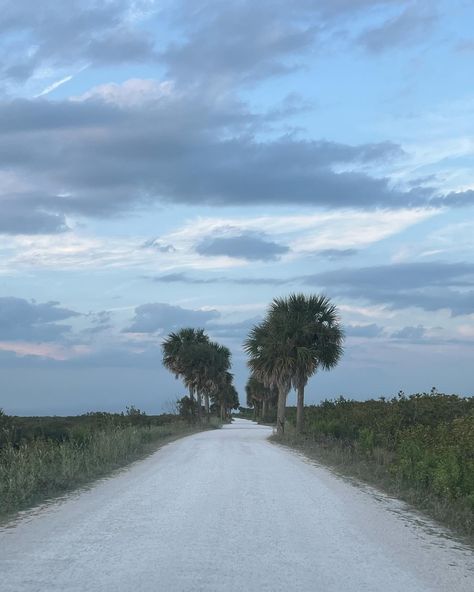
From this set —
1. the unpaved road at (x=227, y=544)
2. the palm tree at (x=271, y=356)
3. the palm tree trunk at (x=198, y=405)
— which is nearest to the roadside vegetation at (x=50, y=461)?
the unpaved road at (x=227, y=544)

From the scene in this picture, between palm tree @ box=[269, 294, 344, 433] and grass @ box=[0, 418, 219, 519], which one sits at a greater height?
palm tree @ box=[269, 294, 344, 433]

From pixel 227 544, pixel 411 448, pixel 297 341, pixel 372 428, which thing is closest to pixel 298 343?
pixel 297 341

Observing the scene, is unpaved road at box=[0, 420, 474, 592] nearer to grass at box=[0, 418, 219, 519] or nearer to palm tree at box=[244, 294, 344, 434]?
grass at box=[0, 418, 219, 519]

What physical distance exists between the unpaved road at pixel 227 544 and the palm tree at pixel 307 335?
21854 mm

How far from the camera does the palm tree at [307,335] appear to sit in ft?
118

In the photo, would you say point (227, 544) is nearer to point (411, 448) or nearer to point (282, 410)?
point (411, 448)

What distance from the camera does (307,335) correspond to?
119 feet

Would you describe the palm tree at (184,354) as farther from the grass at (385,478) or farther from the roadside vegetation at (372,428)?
the grass at (385,478)

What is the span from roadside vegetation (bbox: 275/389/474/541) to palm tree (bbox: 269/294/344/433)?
2687 mm

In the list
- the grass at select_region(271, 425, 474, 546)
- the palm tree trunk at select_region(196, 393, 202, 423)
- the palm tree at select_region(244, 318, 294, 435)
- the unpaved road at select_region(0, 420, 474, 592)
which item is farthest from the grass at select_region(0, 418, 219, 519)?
the palm tree trunk at select_region(196, 393, 202, 423)

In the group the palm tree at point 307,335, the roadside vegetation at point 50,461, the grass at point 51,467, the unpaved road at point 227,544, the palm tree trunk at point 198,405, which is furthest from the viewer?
the palm tree trunk at point 198,405

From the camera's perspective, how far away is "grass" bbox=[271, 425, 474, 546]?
10.5m

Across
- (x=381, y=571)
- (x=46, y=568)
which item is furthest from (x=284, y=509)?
(x=46, y=568)

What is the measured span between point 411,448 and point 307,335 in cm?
1930
